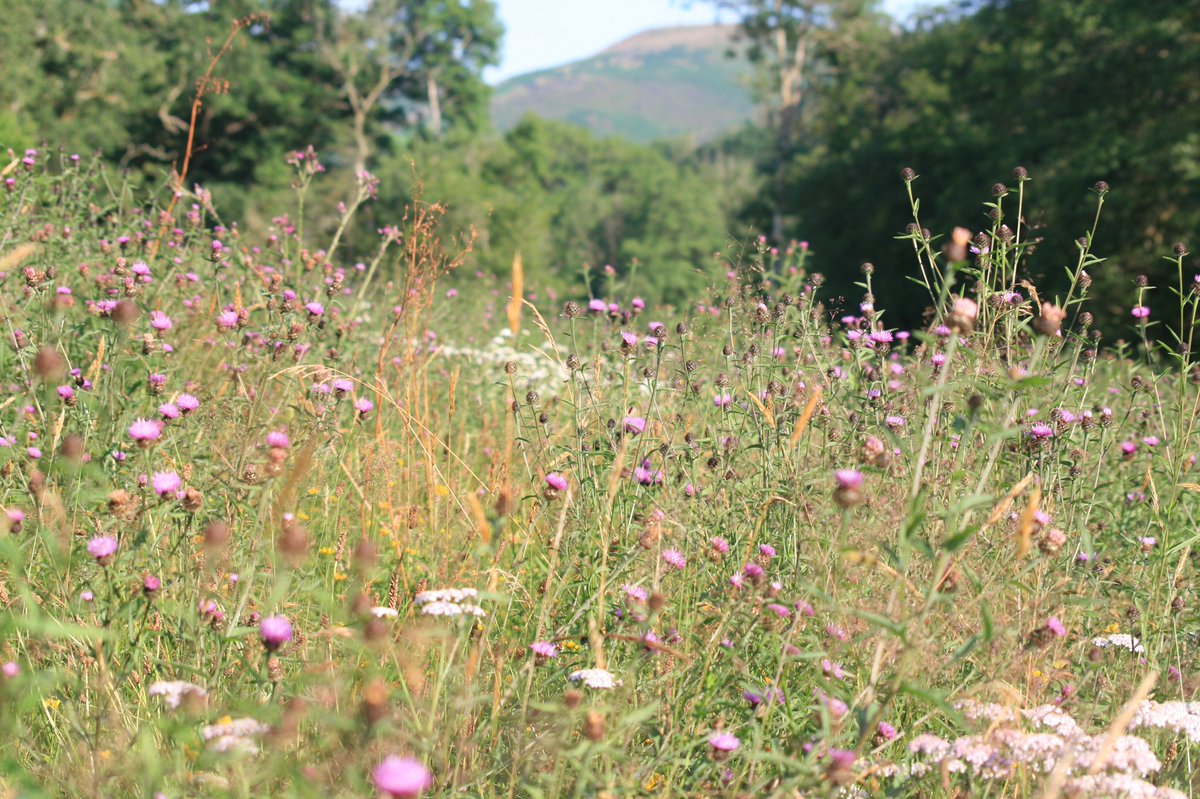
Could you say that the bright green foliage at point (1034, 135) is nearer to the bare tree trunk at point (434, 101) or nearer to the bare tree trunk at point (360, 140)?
the bare tree trunk at point (434, 101)

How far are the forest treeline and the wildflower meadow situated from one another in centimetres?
1199

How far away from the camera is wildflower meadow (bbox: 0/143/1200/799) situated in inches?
69.3

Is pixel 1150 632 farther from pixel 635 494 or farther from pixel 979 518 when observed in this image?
pixel 635 494

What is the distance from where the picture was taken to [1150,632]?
9.03ft

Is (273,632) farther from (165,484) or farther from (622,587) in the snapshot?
(622,587)

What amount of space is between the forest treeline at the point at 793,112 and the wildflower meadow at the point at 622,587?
39.3 feet

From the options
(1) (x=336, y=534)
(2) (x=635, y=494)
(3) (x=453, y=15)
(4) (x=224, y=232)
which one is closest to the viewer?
(2) (x=635, y=494)

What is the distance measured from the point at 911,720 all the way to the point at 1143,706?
1.62 ft

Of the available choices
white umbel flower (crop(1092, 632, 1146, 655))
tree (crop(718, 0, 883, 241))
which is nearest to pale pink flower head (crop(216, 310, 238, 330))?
white umbel flower (crop(1092, 632, 1146, 655))

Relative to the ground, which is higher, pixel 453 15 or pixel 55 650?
pixel 453 15

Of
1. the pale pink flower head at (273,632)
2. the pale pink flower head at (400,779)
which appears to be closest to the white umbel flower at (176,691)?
the pale pink flower head at (273,632)

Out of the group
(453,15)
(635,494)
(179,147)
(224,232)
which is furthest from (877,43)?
(635,494)

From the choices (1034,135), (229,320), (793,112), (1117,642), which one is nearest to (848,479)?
(1117,642)

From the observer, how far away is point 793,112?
29875 mm
